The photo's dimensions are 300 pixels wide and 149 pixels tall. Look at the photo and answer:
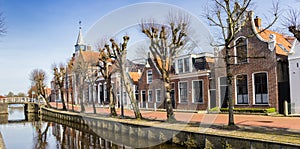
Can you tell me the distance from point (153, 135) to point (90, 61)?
1748 centimetres

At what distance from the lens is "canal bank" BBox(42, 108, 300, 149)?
29.8ft

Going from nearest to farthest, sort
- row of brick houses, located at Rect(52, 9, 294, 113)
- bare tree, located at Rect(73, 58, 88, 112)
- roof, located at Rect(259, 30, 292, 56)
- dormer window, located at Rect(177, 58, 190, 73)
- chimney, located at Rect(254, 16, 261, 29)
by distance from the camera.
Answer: row of brick houses, located at Rect(52, 9, 294, 113) < roof, located at Rect(259, 30, 292, 56) < chimney, located at Rect(254, 16, 261, 29) < dormer window, located at Rect(177, 58, 190, 73) < bare tree, located at Rect(73, 58, 88, 112)

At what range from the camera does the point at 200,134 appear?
11.1 metres

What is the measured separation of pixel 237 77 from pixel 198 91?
145 inches

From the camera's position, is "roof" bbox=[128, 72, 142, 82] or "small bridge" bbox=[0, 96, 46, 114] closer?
"roof" bbox=[128, 72, 142, 82]

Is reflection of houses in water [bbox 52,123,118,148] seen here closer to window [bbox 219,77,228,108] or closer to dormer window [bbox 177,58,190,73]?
dormer window [bbox 177,58,190,73]

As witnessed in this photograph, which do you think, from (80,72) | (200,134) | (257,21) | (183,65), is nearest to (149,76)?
(183,65)

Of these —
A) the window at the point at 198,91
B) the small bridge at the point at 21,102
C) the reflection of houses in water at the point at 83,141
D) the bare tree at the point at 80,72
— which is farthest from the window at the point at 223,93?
the small bridge at the point at 21,102

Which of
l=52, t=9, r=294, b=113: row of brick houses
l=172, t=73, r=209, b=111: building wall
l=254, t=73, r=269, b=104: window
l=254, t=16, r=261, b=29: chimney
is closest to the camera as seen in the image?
l=52, t=9, r=294, b=113: row of brick houses

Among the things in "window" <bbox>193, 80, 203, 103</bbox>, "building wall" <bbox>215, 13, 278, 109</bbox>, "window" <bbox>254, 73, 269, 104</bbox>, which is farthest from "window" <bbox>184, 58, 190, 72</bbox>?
"window" <bbox>254, 73, 269, 104</bbox>

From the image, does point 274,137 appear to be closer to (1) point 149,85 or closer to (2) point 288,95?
(2) point 288,95

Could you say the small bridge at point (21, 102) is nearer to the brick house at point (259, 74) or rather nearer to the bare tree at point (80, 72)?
the bare tree at point (80, 72)

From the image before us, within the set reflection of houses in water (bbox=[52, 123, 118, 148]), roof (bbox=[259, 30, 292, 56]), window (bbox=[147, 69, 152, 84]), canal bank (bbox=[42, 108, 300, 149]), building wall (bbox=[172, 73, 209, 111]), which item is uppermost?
roof (bbox=[259, 30, 292, 56])

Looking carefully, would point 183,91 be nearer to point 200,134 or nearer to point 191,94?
point 191,94
